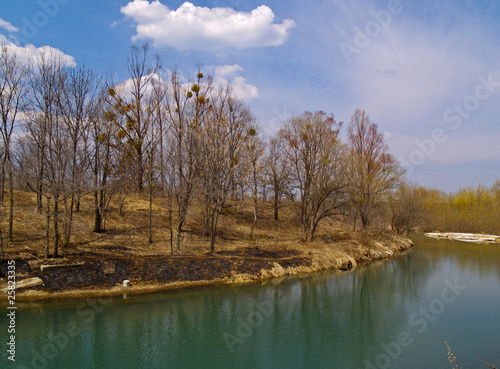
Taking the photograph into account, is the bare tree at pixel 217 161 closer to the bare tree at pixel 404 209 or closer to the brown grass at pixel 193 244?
the brown grass at pixel 193 244

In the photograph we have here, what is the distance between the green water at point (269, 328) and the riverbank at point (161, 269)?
92 cm

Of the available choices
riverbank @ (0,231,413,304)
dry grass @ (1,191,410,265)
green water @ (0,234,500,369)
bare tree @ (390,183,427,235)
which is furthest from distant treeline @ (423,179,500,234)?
green water @ (0,234,500,369)

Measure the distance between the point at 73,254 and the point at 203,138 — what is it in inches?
403

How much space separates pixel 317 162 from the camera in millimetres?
27125

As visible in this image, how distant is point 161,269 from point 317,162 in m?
15.3

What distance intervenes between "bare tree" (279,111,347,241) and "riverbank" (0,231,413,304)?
151 inches

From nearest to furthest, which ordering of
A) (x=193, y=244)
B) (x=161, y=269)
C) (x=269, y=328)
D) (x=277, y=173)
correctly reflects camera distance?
(x=269, y=328), (x=161, y=269), (x=193, y=244), (x=277, y=173)

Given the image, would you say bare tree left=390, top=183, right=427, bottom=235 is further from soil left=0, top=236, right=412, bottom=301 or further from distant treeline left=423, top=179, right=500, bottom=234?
soil left=0, top=236, right=412, bottom=301

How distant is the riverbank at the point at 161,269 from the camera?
1446 cm

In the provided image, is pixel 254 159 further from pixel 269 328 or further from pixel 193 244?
pixel 269 328

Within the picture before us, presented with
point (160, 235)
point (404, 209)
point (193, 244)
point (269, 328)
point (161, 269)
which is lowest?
point (269, 328)

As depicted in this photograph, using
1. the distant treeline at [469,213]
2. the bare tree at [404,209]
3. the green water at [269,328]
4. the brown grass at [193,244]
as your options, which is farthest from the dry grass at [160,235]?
the distant treeline at [469,213]

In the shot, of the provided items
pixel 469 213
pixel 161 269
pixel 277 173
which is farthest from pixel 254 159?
pixel 469 213

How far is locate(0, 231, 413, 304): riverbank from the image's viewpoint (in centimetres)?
1446
